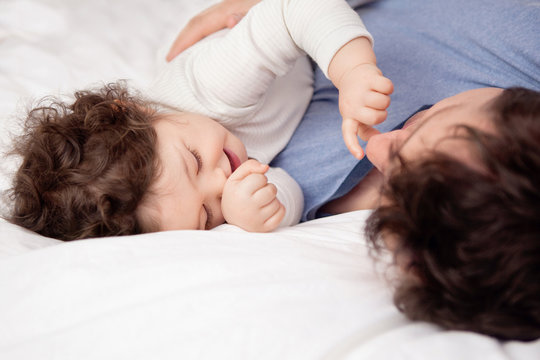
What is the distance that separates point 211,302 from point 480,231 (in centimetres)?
34

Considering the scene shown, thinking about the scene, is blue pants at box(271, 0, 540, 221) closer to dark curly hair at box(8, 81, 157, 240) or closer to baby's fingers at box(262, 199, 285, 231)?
baby's fingers at box(262, 199, 285, 231)

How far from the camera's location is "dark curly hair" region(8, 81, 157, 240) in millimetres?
801

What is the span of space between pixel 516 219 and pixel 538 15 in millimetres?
635

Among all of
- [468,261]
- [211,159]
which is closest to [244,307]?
[468,261]

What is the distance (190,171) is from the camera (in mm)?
854

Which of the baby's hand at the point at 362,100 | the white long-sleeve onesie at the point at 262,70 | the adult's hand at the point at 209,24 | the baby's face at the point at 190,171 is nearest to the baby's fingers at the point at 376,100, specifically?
the baby's hand at the point at 362,100

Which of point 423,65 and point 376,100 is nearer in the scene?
point 376,100

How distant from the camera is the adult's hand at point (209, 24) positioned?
51.4 inches

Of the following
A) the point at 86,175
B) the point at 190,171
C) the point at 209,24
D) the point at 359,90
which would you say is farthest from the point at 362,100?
the point at 209,24

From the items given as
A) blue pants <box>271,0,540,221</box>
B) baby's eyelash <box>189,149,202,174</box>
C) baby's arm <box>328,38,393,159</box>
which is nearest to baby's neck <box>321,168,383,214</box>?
blue pants <box>271,0,540,221</box>

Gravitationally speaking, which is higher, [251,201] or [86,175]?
[86,175]

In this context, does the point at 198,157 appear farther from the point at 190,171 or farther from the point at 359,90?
the point at 359,90

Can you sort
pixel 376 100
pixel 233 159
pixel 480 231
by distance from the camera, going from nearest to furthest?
pixel 480 231 → pixel 376 100 → pixel 233 159

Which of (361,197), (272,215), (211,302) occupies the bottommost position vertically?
(361,197)
